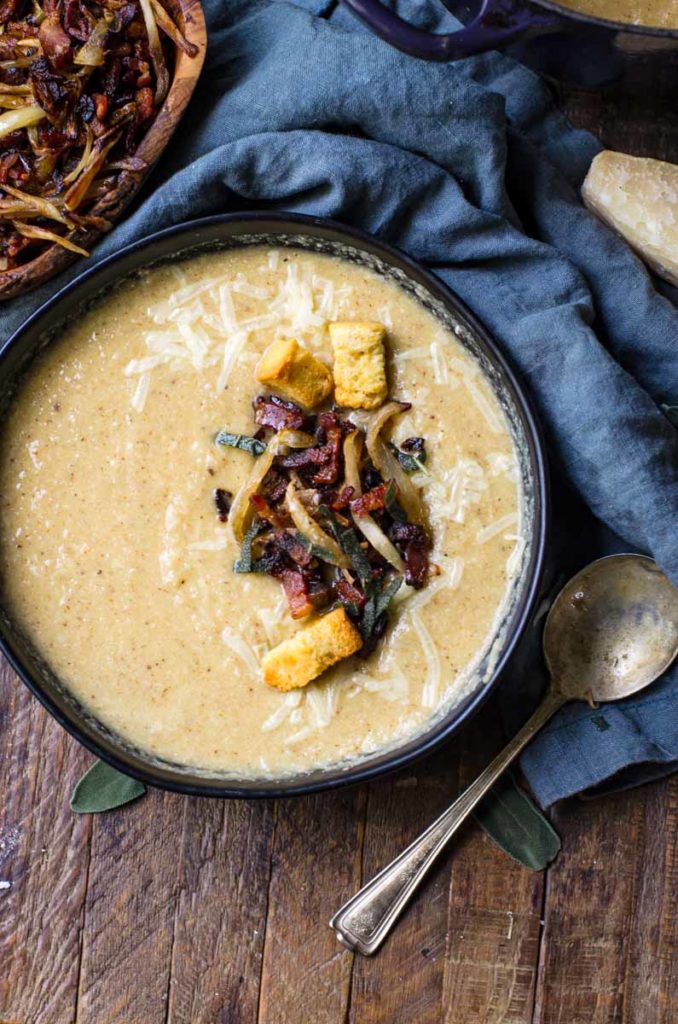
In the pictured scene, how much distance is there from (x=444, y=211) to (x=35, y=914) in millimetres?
2107

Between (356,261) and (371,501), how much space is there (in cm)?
57

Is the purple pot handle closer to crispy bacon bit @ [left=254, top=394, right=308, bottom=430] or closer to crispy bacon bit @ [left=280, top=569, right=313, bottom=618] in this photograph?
crispy bacon bit @ [left=254, top=394, right=308, bottom=430]

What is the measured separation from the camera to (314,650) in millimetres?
2396

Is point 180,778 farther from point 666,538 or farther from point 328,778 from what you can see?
point 666,538

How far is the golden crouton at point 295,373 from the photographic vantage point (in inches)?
93.6

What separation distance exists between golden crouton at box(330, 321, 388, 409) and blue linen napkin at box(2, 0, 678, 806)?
315mm

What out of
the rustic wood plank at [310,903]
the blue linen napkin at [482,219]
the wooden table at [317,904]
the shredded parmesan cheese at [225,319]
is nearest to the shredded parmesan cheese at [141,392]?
the shredded parmesan cheese at [225,319]

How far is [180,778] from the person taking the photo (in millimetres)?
2477

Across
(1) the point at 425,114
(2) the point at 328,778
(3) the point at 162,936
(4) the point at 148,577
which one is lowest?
(3) the point at 162,936

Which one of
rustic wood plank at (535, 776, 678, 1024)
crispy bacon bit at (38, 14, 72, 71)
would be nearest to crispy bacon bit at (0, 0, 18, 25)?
crispy bacon bit at (38, 14, 72, 71)

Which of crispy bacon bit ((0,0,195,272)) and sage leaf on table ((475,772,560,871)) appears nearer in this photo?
crispy bacon bit ((0,0,195,272))

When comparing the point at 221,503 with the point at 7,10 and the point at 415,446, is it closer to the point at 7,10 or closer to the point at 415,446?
the point at 415,446

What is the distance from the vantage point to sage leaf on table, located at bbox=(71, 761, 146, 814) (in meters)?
2.82

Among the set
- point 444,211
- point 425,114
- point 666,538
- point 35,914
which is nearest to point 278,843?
point 35,914
